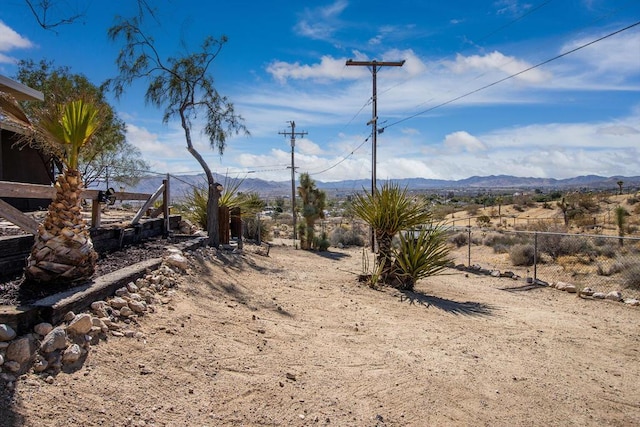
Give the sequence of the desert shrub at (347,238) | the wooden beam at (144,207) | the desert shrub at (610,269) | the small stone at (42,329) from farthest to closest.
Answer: the desert shrub at (347,238), the desert shrub at (610,269), the wooden beam at (144,207), the small stone at (42,329)

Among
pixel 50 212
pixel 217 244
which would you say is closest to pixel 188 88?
pixel 217 244

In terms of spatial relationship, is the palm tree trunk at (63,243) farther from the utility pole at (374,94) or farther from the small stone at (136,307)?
the utility pole at (374,94)

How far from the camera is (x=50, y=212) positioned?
4.96m

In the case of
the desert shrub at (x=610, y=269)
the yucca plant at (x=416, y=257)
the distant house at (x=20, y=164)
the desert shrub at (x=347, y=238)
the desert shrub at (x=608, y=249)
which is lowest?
the desert shrub at (x=347, y=238)

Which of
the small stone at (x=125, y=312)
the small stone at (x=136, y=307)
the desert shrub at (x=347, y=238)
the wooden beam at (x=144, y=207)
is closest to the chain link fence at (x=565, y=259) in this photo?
the desert shrub at (x=347, y=238)

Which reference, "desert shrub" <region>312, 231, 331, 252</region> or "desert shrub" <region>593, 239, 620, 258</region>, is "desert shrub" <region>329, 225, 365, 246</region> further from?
"desert shrub" <region>593, 239, 620, 258</region>

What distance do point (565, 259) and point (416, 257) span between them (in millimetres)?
8964

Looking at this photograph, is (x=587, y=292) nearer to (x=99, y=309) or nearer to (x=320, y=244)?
(x=99, y=309)

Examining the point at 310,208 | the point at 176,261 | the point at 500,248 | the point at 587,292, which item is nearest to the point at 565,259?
the point at 500,248

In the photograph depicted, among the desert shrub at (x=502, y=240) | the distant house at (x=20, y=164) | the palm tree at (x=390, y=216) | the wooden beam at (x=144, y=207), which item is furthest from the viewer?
the desert shrub at (x=502, y=240)

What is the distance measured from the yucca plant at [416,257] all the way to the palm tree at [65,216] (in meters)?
7.09

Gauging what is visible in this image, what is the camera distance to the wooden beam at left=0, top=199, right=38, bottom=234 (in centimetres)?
520

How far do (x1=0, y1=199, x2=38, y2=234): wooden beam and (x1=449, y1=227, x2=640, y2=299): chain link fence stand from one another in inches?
425

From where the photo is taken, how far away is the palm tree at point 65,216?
490 centimetres
